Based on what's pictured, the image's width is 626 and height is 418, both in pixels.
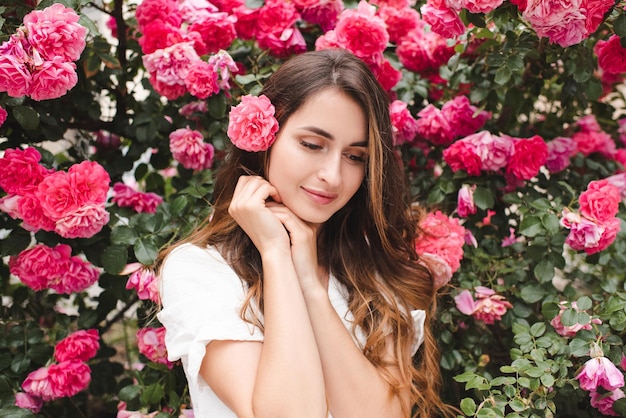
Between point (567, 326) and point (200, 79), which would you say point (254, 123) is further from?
point (567, 326)

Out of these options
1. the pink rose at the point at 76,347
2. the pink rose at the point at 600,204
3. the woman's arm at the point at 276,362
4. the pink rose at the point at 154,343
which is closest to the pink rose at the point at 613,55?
the pink rose at the point at 600,204

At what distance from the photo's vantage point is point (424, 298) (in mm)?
2152

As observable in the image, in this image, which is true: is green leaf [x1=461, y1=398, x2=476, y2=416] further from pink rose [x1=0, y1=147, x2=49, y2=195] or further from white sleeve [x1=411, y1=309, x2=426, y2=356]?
pink rose [x1=0, y1=147, x2=49, y2=195]

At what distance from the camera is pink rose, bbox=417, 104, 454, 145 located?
7.84 ft

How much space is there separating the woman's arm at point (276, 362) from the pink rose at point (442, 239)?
25.4 inches

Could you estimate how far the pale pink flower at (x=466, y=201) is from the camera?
2.26 meters

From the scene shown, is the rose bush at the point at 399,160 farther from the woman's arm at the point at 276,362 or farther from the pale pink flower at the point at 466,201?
the woman's arm at the point at 276,362

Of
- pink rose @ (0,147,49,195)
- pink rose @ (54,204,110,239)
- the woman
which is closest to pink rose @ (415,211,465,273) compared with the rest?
the woman

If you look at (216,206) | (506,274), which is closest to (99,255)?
(216,206)

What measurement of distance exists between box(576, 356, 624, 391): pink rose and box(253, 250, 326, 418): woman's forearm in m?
0.74

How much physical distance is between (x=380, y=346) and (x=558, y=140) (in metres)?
1.16

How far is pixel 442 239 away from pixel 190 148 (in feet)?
3.10

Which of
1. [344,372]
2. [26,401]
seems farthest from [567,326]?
[26,401]

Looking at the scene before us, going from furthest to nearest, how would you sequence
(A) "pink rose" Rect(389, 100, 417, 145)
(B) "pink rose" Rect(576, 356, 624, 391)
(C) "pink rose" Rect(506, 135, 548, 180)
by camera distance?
(A) "pink rose" Rect(389, 100, 417, 145) → (C) "pink rose" Rect(506, 135, 548, 180) → (B) "pink rose" Rect(576, 356, 624, 391)
